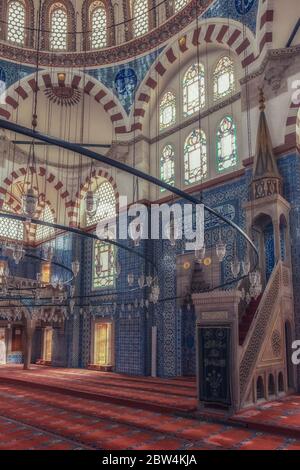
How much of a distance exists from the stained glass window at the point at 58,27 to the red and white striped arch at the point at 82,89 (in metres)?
0.74

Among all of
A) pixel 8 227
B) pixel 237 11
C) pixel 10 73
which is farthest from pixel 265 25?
pixel 8 227

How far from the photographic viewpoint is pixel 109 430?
4047mm

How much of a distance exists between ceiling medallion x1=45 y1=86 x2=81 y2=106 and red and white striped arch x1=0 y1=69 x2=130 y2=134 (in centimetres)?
34

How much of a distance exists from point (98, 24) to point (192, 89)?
323cm

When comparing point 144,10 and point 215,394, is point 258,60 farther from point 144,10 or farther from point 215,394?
point 215,394

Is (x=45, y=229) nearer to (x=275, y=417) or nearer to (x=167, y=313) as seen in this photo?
(x=167, y=313)

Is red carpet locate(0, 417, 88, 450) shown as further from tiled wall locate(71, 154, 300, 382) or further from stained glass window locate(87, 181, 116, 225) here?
stained glass window locate(87, 181, 116, 225)

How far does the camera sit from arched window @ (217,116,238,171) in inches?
303

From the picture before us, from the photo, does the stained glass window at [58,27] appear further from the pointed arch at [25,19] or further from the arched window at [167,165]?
the arched window at [167,165]

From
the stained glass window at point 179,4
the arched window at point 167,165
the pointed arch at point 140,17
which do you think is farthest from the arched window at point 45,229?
the stained glass window at point 179,4

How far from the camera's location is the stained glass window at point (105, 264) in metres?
9.77

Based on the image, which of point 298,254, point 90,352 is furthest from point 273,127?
point 90,352

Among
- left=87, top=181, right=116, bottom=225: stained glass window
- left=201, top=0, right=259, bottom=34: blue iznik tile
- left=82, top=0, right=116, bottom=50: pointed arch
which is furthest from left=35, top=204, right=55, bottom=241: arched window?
left=201, top=0, right=259, bottom=34: blue iznik tile
